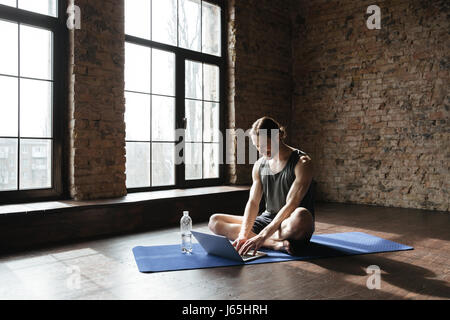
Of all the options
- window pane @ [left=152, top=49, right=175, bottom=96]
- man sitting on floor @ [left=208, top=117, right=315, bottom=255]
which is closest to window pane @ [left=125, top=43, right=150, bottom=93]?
window pane @ [left=152, top=49, right=175, bottom=96]

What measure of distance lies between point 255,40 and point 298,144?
74.1 inches

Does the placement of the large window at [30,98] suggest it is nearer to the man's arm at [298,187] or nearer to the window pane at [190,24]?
the window pane at [190,24]

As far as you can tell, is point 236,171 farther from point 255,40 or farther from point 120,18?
point 120,18

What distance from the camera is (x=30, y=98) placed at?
3.89 meters

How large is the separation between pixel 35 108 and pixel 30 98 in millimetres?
106

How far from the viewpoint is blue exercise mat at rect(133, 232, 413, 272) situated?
8.90ft

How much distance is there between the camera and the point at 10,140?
373 cm

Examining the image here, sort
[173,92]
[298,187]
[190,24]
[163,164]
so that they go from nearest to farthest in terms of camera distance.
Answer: [298,187], [163,164], [173,92], [190,24]

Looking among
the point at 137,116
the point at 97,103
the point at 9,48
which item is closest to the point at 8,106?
the point at 9,48

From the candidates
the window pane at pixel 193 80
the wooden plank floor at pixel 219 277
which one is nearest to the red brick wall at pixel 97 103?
the wooden plank floor at pixel 219 277

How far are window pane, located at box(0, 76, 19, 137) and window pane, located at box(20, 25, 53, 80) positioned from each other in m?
0.16

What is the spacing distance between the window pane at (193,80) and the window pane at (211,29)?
322 mm

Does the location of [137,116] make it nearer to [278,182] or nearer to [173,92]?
[173,92]

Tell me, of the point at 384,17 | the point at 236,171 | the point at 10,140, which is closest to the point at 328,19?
the point at 384,17
